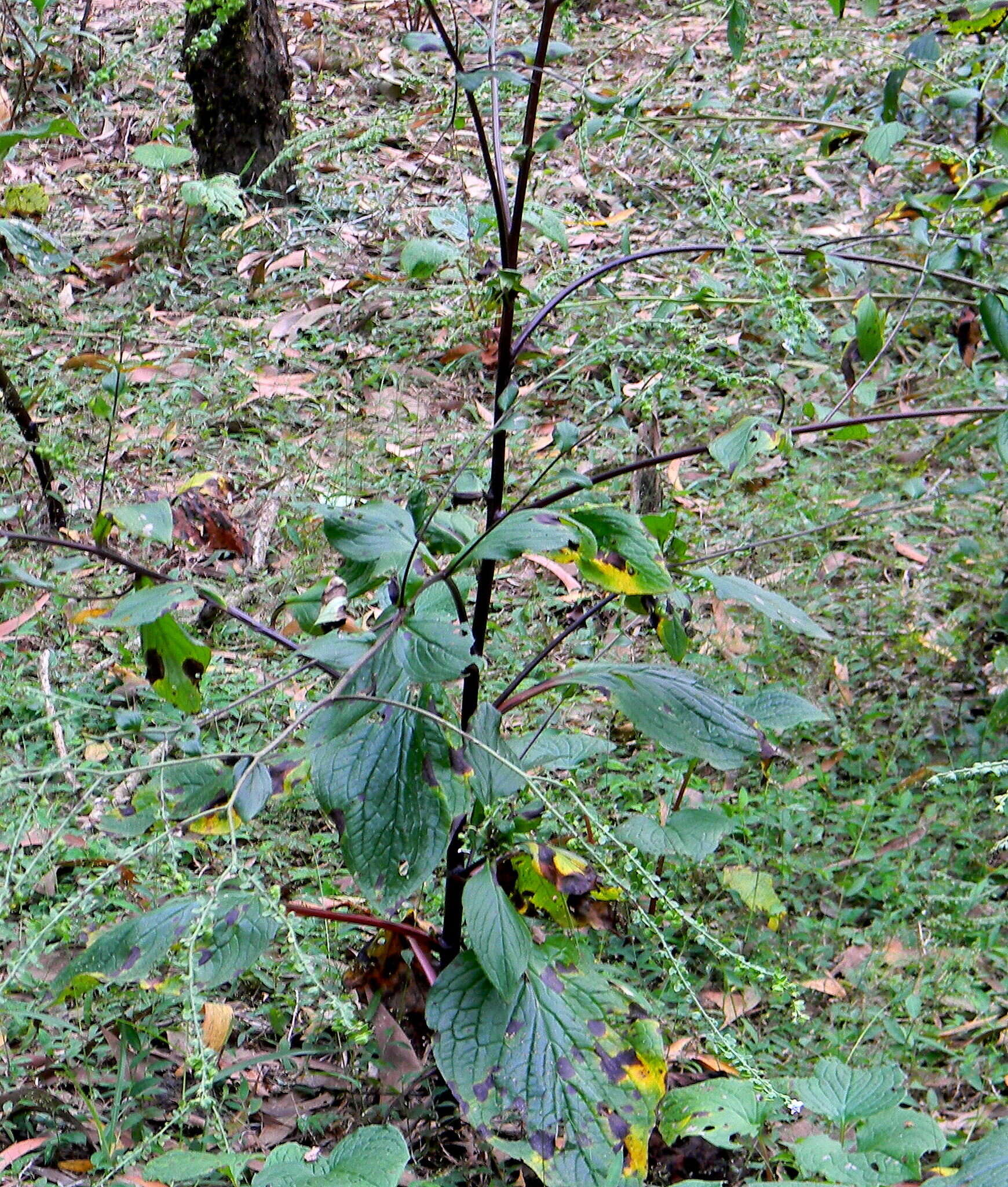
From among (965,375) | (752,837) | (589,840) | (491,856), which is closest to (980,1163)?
(491,856)

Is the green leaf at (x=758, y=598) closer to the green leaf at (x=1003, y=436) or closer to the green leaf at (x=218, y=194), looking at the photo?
the green leaf at (x=1003, y=436)

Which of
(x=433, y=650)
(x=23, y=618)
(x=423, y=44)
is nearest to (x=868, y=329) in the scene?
(x=423, y=44)

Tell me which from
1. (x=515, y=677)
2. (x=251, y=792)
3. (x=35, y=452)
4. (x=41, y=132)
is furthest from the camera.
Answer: (x=35, y=452)

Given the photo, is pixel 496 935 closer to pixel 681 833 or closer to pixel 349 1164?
pixel 349 1164

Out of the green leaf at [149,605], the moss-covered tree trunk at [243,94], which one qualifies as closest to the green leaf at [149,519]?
the green leaf at [149,605]

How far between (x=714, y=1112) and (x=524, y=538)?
2.89 feet

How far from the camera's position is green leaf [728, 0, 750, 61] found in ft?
6.39

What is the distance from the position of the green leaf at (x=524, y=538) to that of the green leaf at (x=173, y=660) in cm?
53

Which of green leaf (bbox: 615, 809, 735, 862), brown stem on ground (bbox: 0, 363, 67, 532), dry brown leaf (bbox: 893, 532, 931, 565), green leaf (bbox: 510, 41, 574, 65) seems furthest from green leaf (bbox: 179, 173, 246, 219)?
green leaf (bbox: 615, 809, 735, 862)

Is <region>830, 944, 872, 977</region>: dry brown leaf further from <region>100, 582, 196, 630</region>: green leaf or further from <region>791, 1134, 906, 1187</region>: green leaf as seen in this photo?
<region>100, 582, 196, 630</region>: green leaf

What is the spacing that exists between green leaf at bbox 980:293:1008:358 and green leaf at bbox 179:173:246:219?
10.7 feet

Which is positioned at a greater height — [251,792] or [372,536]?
[372,536]

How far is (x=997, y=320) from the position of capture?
1.91 meters

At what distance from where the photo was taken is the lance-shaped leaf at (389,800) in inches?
62.7
